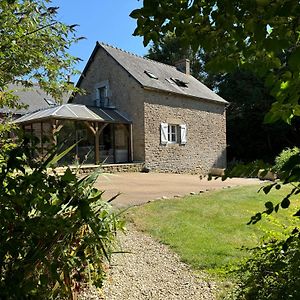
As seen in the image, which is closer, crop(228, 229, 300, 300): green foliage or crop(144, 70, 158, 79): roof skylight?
crop(228, 229, 300, 300): green foliage

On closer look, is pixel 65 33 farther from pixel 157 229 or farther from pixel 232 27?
pixel 157 229

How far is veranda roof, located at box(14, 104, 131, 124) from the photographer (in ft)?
46.4

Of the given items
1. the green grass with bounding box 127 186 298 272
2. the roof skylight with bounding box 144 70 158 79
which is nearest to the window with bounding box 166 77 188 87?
the roof skylight with bounding box 144 70 158 79

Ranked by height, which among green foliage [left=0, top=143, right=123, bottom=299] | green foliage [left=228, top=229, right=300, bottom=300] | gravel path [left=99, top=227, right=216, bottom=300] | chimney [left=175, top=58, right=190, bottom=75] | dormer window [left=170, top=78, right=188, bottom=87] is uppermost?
chimney [left=175, top=58, right=190, bottom=75]

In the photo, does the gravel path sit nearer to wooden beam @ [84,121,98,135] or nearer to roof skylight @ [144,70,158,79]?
wooden beam @ [84,121,98,135]

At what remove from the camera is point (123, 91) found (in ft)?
55.5

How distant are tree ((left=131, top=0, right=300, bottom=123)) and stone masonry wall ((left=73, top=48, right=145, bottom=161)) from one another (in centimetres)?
1481

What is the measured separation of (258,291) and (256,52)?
5.15ft

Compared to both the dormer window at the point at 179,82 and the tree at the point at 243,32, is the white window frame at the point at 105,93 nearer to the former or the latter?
the dormer window at the point at 179,82

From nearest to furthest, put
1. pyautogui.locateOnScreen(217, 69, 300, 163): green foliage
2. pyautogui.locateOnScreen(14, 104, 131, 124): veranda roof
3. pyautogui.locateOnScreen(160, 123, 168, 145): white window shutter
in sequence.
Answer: pyautogui.locateOnScreen(14, 104, 131, 124): veranda roof, pyautogui.locateOnScreen(160, 123, 168, 145): white window shutter, pyautogui.locateOnScreen(217, 69, 300, 163): green foliage

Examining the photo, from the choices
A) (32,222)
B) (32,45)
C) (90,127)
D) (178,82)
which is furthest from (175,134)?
(32,222)

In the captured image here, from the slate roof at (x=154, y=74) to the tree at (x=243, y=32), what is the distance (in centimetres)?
1464

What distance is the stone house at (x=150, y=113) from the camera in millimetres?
16359

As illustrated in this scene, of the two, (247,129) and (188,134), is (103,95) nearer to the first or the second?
(188,134)
